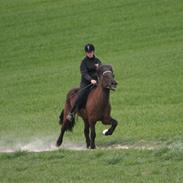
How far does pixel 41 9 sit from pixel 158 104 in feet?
85.2

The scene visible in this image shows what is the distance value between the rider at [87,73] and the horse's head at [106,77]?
35 centimetres

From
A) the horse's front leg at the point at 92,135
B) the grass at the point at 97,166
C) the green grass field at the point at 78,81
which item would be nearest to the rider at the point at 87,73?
the horse's front leg at the point at 92,135

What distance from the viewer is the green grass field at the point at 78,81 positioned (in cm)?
1425

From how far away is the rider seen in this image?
18.3 m

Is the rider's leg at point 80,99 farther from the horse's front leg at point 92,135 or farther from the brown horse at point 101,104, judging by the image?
the horse's front leg at point 92,135

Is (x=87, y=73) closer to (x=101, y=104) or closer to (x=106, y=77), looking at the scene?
(x=101, y=104)

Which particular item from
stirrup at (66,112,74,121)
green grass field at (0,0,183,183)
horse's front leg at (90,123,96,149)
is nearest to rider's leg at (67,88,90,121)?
stirrup at (66,112,74,121)

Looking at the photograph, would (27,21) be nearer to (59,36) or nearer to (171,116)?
(59,36)

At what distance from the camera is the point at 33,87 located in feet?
114

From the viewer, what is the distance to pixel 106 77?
17.5 m

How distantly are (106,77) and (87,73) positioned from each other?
3.80 ft

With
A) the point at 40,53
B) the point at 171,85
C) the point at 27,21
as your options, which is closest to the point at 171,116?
the point at 171,85

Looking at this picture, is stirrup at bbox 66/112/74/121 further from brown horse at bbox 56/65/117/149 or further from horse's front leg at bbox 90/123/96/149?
horse's front leg at bbox 90/123/96/149

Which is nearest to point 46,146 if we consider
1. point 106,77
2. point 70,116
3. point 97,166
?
point 70,116
